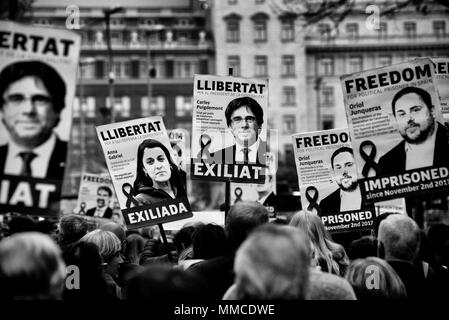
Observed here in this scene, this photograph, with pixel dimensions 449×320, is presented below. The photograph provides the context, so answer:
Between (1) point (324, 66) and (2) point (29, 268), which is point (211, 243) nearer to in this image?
(2) point (29, 268)

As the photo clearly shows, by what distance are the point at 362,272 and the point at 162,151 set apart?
3023 mm

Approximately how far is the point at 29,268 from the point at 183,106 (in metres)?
73.0

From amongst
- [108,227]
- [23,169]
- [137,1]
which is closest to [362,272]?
[23,169]

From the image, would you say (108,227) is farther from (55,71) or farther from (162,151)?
(55,71)

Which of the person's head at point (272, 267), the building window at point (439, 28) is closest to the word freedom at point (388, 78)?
the person's head at point (272, 267)

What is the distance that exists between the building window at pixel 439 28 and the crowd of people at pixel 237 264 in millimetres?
71511

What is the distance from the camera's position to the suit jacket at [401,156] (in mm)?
5918

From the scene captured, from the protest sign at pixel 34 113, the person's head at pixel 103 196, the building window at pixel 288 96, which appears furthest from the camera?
the building window at pixel 288 96

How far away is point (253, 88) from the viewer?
24.5ft

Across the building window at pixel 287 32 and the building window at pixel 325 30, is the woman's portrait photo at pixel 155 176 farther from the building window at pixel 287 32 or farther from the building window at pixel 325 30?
the building window at pixel 287 32

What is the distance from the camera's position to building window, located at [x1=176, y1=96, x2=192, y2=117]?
248 feet

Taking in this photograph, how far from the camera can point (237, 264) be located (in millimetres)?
3193

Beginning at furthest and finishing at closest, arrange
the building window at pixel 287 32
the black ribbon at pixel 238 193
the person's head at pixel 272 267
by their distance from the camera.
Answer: the building window at pixel 287 32 < the black ribbon at pixel 238 193 < the person's head at pixel 272 267

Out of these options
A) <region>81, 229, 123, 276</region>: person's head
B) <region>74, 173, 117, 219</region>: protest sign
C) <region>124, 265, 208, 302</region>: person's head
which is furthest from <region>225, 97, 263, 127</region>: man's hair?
<region>74, 173, 117, 219</region>: protest sign
